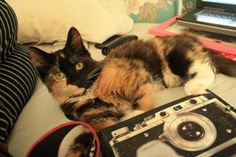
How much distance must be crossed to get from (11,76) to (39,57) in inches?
7.1

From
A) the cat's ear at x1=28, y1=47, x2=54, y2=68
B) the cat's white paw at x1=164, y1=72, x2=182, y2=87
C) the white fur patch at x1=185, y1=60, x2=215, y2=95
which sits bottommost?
the cat's white paw at x1=164, y1=72, x2=182, y2=87

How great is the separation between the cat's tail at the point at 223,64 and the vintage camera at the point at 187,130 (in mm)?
323

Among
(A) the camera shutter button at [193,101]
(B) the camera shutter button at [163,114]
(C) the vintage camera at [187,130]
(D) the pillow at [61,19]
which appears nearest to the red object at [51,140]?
(C) the vintage camera at [187,130]

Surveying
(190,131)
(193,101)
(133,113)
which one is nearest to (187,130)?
(190,131)

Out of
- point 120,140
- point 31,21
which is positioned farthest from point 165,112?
point 31,21

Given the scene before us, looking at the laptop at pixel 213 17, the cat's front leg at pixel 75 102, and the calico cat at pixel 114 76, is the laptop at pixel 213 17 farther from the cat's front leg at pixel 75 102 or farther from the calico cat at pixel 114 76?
the cat's front leg at pixel 75 102

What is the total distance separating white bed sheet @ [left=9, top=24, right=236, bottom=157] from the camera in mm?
787

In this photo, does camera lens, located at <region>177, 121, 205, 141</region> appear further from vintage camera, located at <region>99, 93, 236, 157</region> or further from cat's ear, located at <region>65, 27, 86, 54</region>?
cat's ear, located at <region>65, 27, 86, 54</region>

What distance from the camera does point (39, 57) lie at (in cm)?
85

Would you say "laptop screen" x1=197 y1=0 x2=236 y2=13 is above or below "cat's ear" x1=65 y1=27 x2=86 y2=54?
above

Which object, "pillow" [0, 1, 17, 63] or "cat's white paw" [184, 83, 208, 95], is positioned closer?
"cat's white paw" [184, 83, 208, 95]

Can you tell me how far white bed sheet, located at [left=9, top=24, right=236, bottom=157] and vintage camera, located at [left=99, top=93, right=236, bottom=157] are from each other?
216 mm

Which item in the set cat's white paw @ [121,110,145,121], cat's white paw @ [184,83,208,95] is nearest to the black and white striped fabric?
cat's white paw @ [121,110,145,121]

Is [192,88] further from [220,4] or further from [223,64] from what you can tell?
[220,4]
